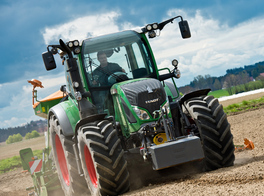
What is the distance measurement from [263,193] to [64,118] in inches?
172

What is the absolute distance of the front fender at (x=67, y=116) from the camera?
723cm

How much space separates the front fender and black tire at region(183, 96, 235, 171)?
93.5 inches

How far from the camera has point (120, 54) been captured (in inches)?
293

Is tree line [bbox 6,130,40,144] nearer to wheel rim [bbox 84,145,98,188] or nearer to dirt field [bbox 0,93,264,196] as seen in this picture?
wheel rim [bbox 84,145,98,188]

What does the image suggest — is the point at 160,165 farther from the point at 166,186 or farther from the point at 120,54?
the point at 120,54

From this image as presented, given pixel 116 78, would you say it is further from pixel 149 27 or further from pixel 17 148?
pixel 17 148

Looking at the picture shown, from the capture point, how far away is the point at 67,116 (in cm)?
740

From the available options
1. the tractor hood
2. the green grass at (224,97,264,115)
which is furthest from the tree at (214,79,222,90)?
the tractor hood

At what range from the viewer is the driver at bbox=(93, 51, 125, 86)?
710cm

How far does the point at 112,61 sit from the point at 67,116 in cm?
135

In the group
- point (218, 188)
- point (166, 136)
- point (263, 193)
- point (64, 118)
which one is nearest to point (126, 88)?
point (166, 136)

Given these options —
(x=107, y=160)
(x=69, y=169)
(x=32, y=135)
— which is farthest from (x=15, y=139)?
(x=107, y=160)

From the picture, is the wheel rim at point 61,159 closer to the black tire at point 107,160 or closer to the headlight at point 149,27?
the black tire at point 107,160

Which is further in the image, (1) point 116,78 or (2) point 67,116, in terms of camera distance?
(2) point 67,116
